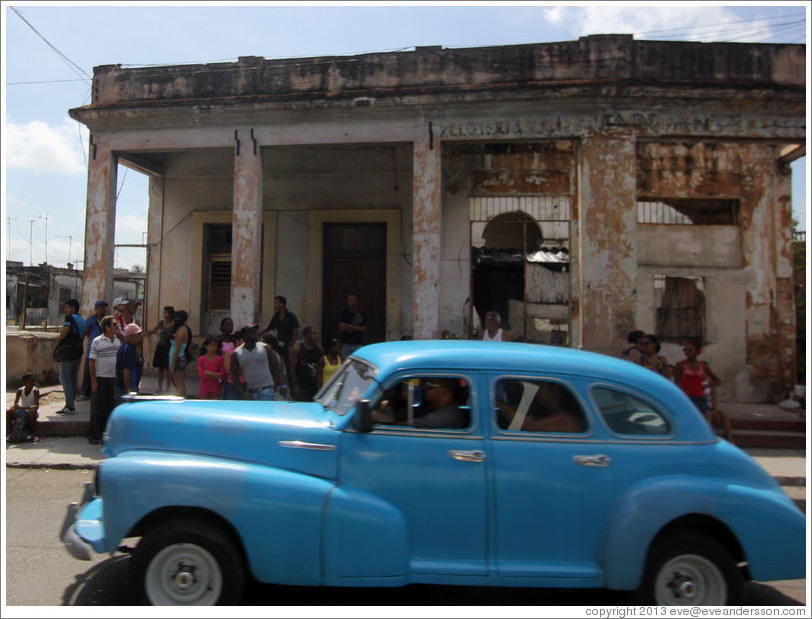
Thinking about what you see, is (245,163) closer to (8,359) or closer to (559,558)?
(8,359)

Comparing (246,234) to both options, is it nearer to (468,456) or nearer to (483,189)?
(483,189)

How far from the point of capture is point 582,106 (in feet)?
31.1

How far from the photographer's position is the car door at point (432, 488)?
329 centimetres

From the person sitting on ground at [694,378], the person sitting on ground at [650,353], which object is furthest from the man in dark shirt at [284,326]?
the person sitting on ground at [694,378]

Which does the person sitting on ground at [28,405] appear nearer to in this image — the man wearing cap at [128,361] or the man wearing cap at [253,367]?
Answer: the man wearing cap at [128,361]

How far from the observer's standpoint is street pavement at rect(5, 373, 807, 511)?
280 inches

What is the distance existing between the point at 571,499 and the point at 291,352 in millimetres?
4993

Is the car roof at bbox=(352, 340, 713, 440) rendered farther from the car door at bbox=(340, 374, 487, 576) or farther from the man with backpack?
the man with backpack

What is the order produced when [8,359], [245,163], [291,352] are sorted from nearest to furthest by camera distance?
[291,352] → [245,163] → [8,359]

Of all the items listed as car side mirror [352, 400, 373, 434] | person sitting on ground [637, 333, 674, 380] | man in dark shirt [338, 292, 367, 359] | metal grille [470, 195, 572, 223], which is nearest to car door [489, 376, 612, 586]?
car side mirror [352, 400, 373, 434]

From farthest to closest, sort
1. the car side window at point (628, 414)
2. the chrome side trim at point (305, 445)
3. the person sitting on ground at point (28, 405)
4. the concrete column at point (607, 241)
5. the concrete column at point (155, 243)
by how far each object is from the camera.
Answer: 1. the concrete column at point (155, 243)
2. the concrete column at point (607, 241)
3. the person sitting on ground at point (28, 405)
4. the car side window at point (628, 414)
5. the chrome side trim at point (305, 445)

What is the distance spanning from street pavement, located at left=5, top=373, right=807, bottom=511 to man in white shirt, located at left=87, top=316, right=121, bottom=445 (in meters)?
0.32

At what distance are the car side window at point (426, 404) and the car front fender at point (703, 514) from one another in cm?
101

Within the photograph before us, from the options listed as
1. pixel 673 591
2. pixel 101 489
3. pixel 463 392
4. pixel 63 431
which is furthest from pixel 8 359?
pixel 673 591
